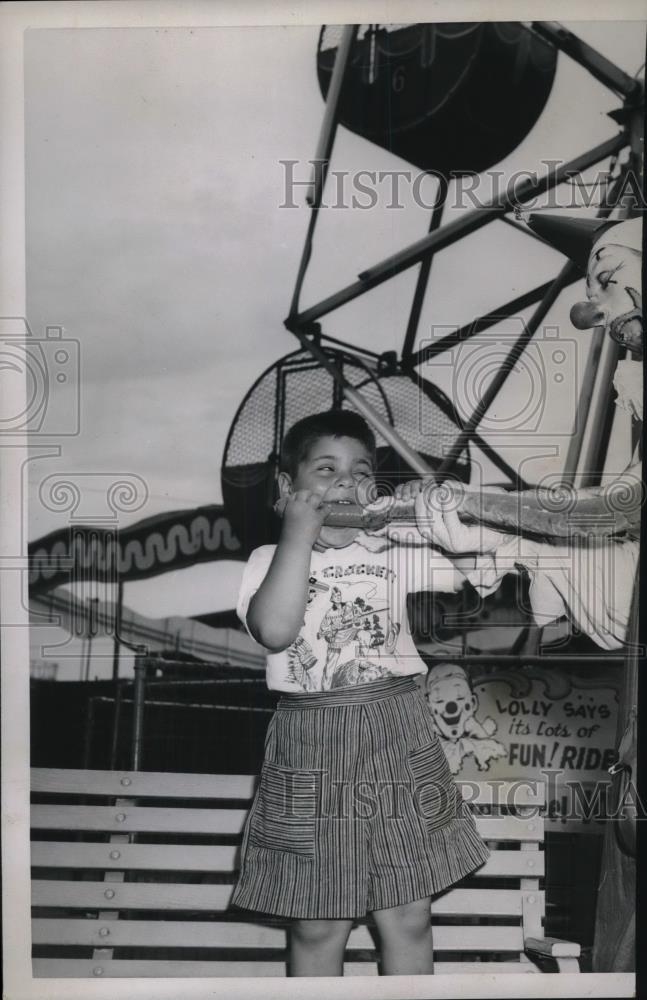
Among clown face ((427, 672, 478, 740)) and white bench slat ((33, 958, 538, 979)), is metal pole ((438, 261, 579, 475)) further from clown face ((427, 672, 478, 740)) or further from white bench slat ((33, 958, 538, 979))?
white bench slat ((33, 958, 538, 979))

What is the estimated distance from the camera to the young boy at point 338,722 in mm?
2232

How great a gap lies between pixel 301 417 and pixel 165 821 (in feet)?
3.00

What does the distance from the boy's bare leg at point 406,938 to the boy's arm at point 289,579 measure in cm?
61

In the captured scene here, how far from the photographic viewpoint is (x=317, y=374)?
7.46 ft

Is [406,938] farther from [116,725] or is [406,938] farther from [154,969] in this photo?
[116,725]

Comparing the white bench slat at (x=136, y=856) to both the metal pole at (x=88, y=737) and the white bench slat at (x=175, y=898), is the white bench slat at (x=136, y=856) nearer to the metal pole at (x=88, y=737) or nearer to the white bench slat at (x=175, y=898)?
the white bench slat at (x=175, y=898)

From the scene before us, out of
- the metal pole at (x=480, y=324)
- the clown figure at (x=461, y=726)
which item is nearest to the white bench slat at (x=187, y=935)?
the clown figure at (x=461, y=726)

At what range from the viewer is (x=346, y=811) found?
7.38ft

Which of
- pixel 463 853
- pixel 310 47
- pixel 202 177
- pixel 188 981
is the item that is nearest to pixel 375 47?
pixel 310 47

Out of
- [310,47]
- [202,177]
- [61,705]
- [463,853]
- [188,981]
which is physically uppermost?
[310,47]

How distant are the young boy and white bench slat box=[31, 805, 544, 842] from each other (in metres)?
0.08

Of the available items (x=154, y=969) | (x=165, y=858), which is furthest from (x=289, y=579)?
(x=154, y=969)

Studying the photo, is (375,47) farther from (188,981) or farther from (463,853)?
(188,981)

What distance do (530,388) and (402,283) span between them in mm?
350
